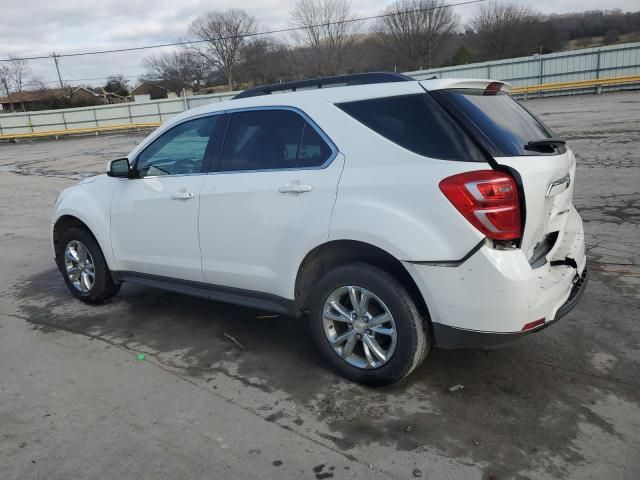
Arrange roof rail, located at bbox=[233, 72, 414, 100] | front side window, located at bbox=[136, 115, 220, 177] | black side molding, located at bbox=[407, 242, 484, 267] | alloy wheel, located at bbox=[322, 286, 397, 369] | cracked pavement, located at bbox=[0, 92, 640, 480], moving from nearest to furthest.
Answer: cracked pavement, located at bbox=[0, 92, 640, 480]
black side molding, located at bbox=[407, 242, 484, 267]
alloy wheel, located at bbox=[322, 286, 397, 369]
roof rail, located at bbox=[233, 72, 414, 100]
front side window, located at bbox=[136, 115, 220, 177]

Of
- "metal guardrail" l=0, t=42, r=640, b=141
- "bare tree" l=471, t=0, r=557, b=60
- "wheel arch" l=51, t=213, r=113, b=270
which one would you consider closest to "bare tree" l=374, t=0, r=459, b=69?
"bare tree" l=471, t=0, r=557, b=60

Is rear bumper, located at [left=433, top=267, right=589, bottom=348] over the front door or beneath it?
beneath

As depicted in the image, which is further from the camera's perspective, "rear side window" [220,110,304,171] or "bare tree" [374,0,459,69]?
"bare tree" [374,0,459,69]

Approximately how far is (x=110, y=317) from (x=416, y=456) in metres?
3.23

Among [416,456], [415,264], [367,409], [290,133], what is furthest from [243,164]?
[416,456]

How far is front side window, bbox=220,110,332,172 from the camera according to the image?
11.4 ft

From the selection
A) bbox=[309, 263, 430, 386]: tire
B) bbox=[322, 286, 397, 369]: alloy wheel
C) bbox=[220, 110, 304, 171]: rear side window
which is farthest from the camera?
bbox=[220, 110, 304, 171]: rear side window

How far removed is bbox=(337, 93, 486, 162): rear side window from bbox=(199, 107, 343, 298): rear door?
1.04 feet

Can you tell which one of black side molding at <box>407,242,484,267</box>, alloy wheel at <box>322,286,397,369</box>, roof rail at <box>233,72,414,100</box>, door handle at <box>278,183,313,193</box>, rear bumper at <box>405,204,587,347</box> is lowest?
alloy wheel at <box>322,286,397,369</box>

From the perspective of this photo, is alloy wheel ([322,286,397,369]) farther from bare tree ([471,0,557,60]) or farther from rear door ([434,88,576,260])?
bare tree ([471,0,557,60])

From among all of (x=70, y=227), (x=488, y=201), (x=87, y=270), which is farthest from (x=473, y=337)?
(x=70, y=227)

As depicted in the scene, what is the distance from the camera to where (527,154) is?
3.06 meters

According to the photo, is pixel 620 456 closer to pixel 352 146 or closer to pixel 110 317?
pixel 352 146

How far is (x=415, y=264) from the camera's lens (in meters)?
2.99
